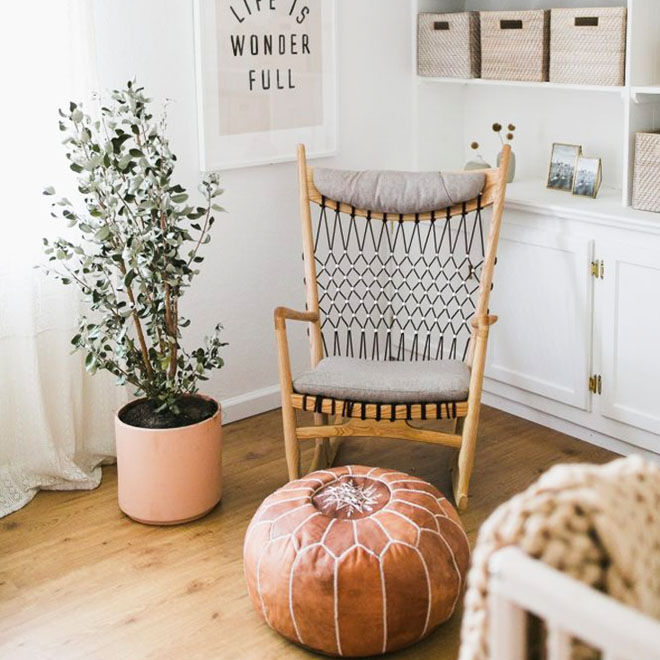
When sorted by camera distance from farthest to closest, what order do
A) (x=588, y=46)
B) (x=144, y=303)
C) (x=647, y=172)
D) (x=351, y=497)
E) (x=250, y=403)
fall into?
1. (x=250, y=403)
2. (x=588, y=46)
3. (x=647, y=172)
4. (x=144, y=303)
5. (x=351, y=497)

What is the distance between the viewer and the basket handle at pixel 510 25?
3.53m

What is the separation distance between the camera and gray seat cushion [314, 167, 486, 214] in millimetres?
3195

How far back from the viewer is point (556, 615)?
3.07 feet

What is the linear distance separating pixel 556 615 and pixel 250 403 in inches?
112

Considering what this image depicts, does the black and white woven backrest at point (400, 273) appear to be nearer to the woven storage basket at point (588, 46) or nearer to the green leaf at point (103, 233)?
the woven storage basket at point (588, 46)

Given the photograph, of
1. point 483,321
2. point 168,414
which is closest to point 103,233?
point 168,414

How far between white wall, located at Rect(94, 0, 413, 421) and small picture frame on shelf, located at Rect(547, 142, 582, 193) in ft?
2.02

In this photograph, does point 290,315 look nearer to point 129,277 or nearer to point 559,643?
point 129,277

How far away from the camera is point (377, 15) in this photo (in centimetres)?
377

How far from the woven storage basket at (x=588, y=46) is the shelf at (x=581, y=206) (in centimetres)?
39

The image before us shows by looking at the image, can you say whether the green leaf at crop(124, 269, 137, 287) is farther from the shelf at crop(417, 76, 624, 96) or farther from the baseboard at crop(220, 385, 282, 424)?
the shelf at crop(417, 76, 624, 96)

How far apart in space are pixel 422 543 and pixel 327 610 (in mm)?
263

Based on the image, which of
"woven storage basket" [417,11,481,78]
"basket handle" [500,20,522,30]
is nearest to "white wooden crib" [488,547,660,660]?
"basket handle" [500,20,522,30]

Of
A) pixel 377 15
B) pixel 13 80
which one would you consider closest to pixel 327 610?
pixel 13 80
